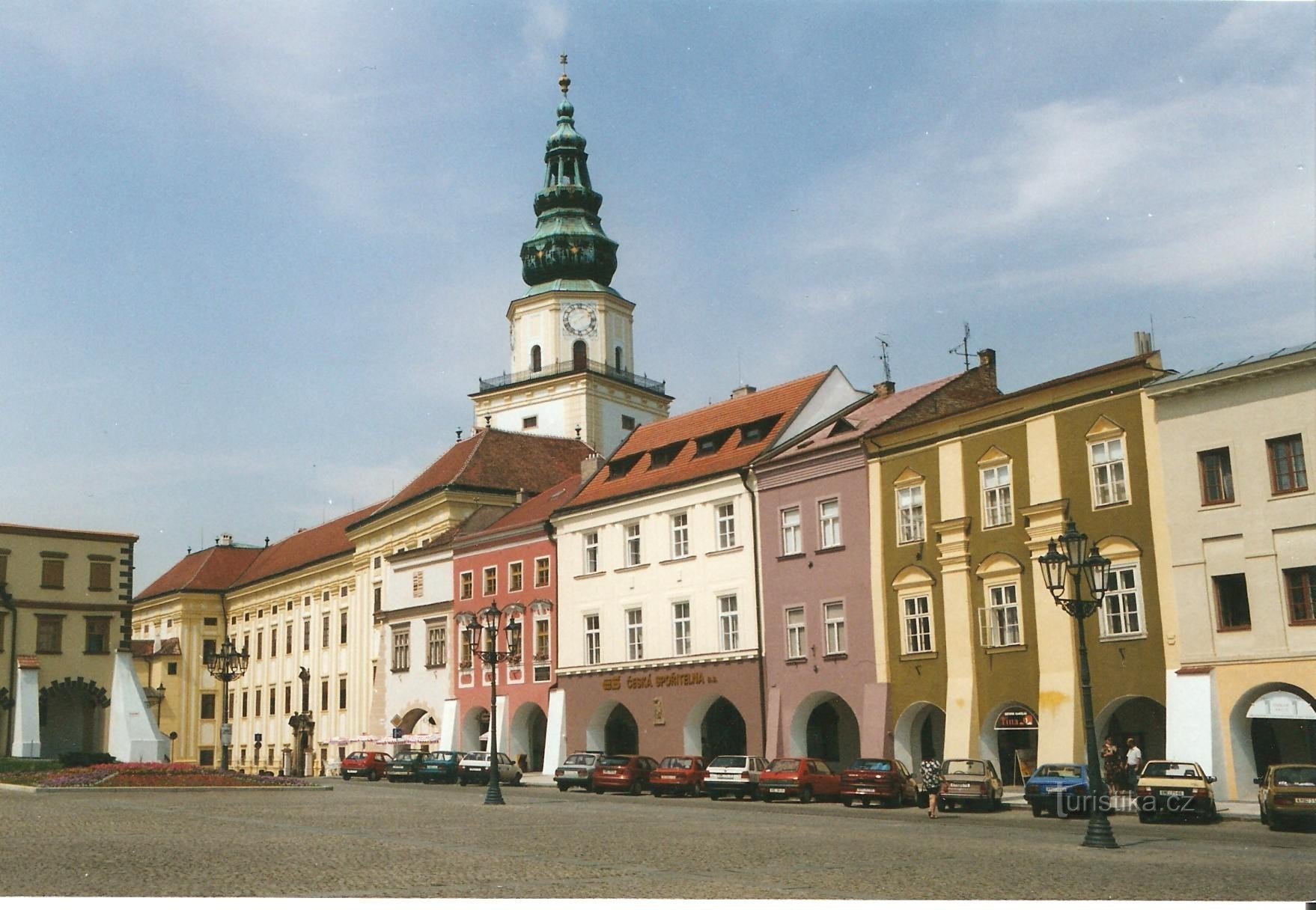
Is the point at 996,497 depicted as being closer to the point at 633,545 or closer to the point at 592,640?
the point at 633,545

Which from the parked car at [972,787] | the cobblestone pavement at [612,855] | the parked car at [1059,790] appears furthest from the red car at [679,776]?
the parked car at [1059,790]

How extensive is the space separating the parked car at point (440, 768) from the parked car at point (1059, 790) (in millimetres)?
26098

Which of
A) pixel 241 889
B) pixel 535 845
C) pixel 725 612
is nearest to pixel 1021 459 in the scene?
pixel 725 612

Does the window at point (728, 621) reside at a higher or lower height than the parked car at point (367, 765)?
higher

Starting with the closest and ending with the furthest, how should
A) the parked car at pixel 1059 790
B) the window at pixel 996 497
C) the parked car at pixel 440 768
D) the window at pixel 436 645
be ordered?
1. the parked car at pixel 1059 790
2. the window at pixel 996 497
3. the parked car at pixel 440 768
4. the window at pixel 436 645

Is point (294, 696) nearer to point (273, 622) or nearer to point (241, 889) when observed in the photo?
point (273, 622)

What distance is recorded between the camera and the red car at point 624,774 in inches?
1751

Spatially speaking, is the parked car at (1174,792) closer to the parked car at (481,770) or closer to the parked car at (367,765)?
the parked car at (481,770)

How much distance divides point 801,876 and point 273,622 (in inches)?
3100

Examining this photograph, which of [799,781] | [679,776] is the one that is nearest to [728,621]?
[679,776]

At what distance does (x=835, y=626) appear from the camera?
4403 centimetres

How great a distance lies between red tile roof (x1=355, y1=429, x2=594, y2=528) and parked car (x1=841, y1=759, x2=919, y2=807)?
3405cm

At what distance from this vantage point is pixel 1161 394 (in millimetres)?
35156

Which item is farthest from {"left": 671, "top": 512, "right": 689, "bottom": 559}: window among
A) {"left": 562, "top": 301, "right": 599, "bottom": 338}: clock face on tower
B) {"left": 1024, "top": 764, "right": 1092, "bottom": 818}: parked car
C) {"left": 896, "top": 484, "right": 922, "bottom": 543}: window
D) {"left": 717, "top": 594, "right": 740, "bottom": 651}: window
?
{"left": 562, "top": 301, "right": 599, "bottom": 338}: clock face on tower
